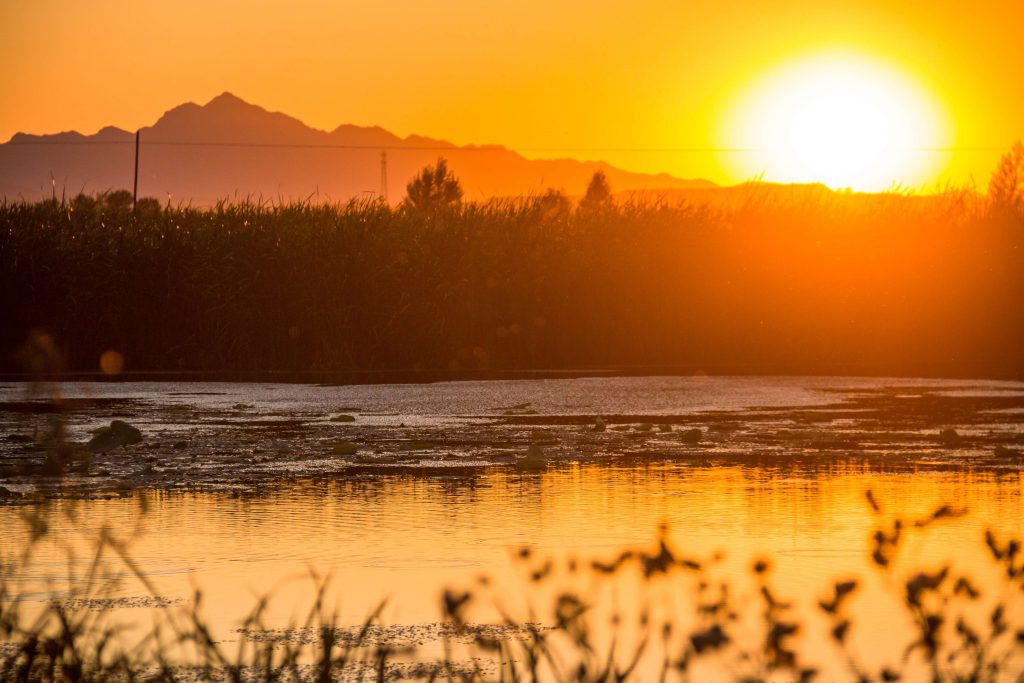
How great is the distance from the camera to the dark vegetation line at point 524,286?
27.9 metres

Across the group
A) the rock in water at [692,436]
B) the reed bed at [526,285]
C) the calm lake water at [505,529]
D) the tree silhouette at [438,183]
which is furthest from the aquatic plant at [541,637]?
the tree silhouette at [438,183]

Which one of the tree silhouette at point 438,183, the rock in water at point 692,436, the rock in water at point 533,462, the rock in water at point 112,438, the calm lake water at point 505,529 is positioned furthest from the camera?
the tree silhouette at point 438,183

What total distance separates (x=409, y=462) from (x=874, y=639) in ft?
22.2

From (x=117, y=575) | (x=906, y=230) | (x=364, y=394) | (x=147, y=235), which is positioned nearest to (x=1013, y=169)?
(x=906, y=230)

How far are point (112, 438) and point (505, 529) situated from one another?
18.9 feet

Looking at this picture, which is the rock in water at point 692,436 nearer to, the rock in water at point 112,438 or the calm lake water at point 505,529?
the calm lake water at point 505,529

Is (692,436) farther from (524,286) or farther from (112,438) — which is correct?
(524,286)

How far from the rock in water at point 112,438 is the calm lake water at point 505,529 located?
2.61m

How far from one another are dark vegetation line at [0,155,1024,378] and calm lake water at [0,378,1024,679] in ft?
50.5

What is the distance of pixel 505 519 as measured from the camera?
31.5 feet

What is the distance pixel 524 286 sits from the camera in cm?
2917

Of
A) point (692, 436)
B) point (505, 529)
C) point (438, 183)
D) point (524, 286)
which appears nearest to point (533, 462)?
point (692, 436)

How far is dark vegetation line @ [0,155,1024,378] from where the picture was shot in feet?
91.6

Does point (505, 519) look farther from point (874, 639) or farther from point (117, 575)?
point (874, 639)
